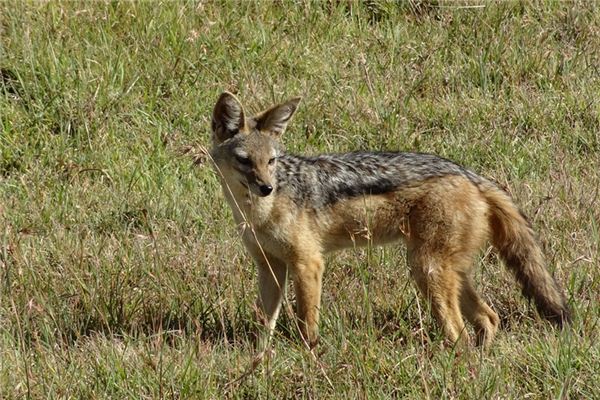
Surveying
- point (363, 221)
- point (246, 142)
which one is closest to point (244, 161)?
point (246, 142)

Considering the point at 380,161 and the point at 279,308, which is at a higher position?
the point at 380,161

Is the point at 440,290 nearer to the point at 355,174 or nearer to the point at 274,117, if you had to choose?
the point at 355,174

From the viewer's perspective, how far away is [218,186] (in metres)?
8.75

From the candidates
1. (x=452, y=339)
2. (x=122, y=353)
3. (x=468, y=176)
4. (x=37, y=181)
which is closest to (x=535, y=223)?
(x=468, y=176)

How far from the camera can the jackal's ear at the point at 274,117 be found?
736 centimetres

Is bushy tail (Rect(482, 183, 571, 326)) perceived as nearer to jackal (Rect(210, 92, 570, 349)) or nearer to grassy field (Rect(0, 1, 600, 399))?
jackal (Rect(210, 92, 570, 349))

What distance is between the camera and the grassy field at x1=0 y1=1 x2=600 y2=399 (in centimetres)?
584

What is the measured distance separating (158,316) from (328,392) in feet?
4.94

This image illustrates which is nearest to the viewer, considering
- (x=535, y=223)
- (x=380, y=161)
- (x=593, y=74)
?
(x=380, y=161)

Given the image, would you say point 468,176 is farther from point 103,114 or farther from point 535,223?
point 103,114

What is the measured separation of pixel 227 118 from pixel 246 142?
8.5 inches

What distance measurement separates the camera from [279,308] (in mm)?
7035

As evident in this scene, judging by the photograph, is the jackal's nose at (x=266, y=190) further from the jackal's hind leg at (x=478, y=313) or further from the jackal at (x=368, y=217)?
the jackal's hind leg at (x=478, y=313)

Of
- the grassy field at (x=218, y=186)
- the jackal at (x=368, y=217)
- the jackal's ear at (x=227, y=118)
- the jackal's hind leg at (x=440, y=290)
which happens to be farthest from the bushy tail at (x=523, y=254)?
the jackal's ear at (x=227, y=118)
